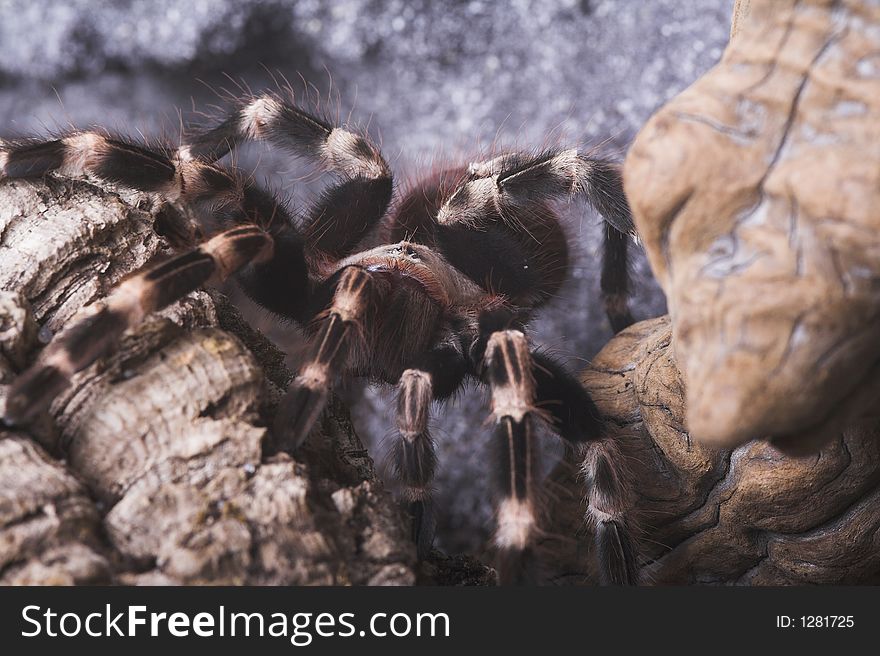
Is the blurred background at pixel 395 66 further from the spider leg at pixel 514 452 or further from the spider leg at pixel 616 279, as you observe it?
the spider leg at pixel 514 452

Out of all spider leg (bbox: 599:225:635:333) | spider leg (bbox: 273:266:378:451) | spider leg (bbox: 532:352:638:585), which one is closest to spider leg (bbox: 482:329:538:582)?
spider leg (bbox: 532:352:638:585)

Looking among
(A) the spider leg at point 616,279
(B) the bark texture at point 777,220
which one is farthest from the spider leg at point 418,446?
(A) the spider leg at point 616,279

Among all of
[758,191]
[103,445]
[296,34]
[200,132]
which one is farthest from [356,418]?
[758,191]

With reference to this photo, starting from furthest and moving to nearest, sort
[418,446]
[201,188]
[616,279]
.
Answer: [616,279] < [201,188] < [418,446]

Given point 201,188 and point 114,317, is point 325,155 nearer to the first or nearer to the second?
point 201,188

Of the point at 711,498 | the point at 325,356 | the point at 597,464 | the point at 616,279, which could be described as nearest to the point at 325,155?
the point at 325,356

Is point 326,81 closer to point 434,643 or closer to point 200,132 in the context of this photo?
point 200,132
